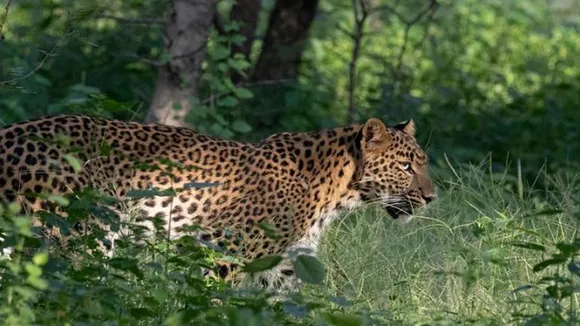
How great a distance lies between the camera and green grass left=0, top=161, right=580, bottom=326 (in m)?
5.97

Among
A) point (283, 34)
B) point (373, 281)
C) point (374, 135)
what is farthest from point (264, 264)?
point (283, 34)

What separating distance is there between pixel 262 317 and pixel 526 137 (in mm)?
8271

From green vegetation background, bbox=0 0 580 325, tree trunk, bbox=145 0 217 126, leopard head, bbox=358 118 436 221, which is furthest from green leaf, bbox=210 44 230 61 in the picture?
leopard head, bbox=358 118 436 221

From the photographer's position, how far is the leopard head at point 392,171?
29.2ft

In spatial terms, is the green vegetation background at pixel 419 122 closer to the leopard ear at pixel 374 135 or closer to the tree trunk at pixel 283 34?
the tree trunk at pixel 283 34

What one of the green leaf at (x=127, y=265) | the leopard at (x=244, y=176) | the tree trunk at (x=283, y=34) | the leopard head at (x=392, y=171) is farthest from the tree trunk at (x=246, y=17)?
the green leaf at (x=127, y=265)

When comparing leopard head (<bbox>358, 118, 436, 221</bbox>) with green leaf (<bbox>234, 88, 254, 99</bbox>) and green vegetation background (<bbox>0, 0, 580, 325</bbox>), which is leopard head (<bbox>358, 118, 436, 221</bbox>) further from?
green leaf (<bbox>234, 88, 254, 99</bbox>)

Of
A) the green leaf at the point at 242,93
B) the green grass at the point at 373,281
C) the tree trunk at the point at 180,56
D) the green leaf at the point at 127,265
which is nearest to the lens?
the green grass at the point at 373,281

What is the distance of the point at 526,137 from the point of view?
13844 mm

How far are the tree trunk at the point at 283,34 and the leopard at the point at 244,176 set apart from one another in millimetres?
4504

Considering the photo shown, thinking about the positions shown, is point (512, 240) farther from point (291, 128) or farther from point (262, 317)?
point (291, 128)

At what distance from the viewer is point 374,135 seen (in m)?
8.89

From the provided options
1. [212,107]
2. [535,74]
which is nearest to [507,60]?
[535,74]

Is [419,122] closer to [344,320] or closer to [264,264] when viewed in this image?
[264,264]
